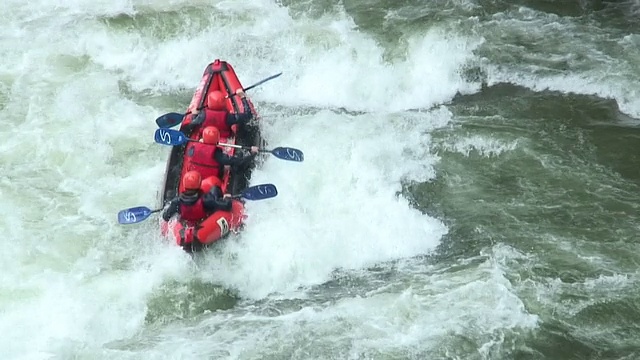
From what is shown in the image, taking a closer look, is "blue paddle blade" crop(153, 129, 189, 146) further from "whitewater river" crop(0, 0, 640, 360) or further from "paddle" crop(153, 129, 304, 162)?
"whitewater river" crop(0, 0, 640, 360)

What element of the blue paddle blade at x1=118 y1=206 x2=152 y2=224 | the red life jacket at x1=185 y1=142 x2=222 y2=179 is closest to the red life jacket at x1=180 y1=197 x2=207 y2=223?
the blue paddle blade at x1=118 y1=206 x2=152 y2=224

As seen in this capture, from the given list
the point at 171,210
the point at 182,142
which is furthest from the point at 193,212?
the point at 182,142

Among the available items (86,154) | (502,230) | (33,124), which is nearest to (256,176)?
(86,154)

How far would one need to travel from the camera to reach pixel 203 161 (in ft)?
24.3

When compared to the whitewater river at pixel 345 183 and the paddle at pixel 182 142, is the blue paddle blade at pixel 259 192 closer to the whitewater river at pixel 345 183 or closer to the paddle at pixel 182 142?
the whitewater river at pixel 345 183

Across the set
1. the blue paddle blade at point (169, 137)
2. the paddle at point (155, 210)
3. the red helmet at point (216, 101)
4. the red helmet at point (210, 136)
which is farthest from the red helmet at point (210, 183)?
the red helmet at point (216, 101)

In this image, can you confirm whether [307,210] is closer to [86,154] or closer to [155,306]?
[155,306]

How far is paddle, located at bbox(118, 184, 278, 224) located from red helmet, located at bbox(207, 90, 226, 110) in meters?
1.48

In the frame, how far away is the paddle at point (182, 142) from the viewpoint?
7.54 meters

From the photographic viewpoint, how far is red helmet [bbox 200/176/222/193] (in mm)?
7180

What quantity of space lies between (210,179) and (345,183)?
167cm

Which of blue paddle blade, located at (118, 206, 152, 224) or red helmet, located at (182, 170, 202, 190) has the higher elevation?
red helmet, located at (182, 170, 202, 190)

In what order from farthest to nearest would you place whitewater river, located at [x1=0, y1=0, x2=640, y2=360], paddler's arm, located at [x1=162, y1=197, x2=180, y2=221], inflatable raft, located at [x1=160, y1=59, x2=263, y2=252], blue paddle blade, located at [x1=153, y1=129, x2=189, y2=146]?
blue paddle blade, located at [x1=153, y1=129, x2=189, y2=146]
paddler's arm, located at [x1=162, y1=197, x2=180, y2=221]
inflatable raft, located at [x1=160, y1=59, x2=263, y2=252]
whitewater river, located at [x1=0, y1=0, x2=640, y2=360]

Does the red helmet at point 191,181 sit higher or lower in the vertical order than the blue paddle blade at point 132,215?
higher
